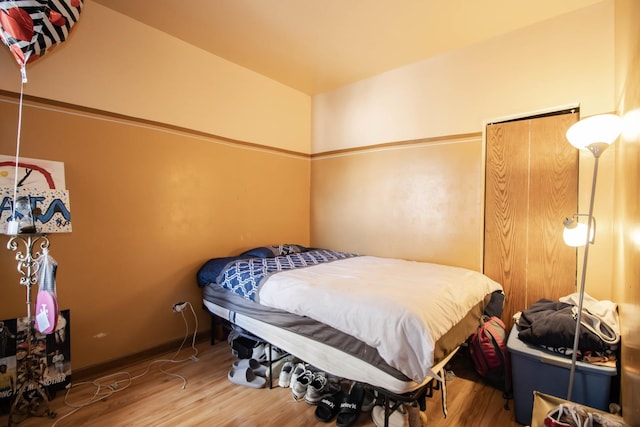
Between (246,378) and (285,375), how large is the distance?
303 millimetres

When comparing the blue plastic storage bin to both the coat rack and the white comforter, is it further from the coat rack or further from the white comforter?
the coat rack

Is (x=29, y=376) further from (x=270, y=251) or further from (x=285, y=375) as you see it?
(x=270, y=251)

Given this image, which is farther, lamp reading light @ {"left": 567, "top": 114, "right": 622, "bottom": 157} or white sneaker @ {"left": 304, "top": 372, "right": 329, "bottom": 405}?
white sneaker @ {"left": 304, "top": 372, "right": 329, "bottom": 405}

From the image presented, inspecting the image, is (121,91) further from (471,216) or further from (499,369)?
(499,369)

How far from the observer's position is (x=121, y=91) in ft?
8.02

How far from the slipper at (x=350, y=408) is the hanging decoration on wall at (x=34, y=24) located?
280 centimetres

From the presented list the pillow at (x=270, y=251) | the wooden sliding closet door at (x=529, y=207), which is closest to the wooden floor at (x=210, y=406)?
the wooden sliding closet door at (x=529, y=207)

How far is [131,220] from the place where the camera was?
252cm

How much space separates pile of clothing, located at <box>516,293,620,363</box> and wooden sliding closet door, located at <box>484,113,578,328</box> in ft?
1.46

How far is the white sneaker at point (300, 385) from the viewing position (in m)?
2.03

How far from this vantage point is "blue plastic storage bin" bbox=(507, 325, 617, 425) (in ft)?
5.14

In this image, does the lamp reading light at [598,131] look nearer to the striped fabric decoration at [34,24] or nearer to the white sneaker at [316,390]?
the white sneaker at [316,390]

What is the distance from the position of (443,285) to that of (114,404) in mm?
2382

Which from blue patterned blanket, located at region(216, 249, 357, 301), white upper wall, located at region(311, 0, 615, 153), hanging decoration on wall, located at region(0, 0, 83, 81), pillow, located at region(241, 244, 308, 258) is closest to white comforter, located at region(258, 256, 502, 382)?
blue patterned blanket, located at region(216, 249, 357, 301)
